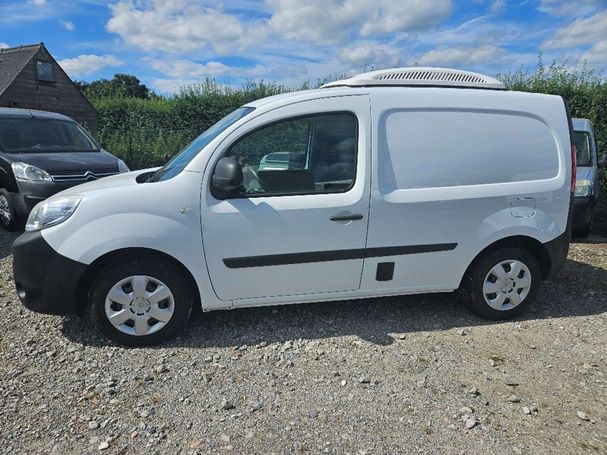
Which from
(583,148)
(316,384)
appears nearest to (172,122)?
(583,148)

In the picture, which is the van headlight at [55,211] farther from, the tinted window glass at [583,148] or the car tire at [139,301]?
the tinted window glass at [583,148]

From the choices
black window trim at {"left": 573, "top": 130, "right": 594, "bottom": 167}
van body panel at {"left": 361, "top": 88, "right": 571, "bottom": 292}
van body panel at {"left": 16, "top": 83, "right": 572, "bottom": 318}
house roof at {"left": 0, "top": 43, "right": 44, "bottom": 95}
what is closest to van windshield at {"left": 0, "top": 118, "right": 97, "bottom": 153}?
van body panel at {"left": 16, "top": 83, "right": 572, "bottom": 318}

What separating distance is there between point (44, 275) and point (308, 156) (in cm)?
209

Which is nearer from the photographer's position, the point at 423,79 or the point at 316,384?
the point at 316,384

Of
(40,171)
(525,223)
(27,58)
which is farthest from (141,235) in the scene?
(27,58)

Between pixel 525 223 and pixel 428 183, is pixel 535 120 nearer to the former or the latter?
pixel 525 223

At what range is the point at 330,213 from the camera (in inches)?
132

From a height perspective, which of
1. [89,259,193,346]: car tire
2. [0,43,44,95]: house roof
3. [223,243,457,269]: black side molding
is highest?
[0,43,44,95]: house roof

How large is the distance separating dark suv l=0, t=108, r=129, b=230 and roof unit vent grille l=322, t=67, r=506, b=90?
424cm

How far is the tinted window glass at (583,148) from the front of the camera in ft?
23.6

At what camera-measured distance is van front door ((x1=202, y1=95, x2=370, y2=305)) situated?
3.28 m

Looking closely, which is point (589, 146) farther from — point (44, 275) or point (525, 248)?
point (44, 275)

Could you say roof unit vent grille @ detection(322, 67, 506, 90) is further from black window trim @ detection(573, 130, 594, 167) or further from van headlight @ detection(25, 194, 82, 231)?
black window trim @ detection(573, 130, 594, 167)

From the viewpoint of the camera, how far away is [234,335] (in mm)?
3570
